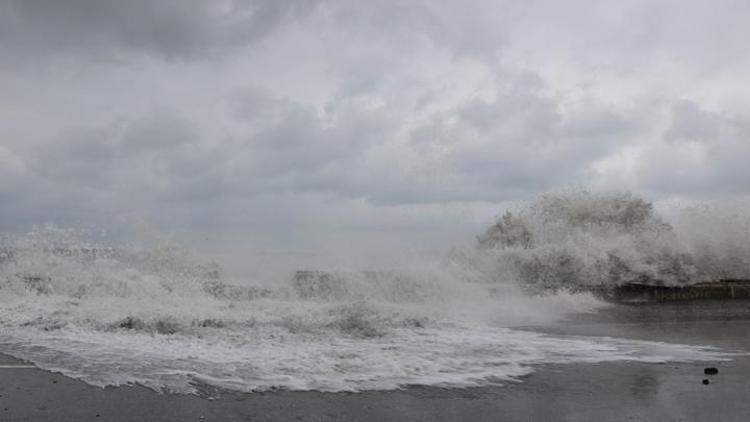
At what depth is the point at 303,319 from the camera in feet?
28.1

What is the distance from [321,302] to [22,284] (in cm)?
546

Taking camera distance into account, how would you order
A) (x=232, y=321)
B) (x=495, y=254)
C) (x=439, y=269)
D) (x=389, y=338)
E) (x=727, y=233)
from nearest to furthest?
(x=389, y=338) < (x=232, y=321) < (x=439, y=269) < (x=495, y=254) < (x=727, y=233)

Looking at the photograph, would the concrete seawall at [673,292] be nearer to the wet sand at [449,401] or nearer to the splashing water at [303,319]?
the splashing water at [303,319]

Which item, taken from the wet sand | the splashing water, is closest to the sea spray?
the splashing water

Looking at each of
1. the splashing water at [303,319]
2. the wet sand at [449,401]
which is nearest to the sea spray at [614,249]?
the splashing water at [303,319]

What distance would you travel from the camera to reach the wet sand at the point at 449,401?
15.1ft

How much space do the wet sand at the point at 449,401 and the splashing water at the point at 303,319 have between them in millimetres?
302

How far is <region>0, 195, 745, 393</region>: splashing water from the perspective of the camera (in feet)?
19.8

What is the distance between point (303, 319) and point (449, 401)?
387 cm

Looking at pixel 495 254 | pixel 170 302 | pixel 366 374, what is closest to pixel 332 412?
pixel 366 374

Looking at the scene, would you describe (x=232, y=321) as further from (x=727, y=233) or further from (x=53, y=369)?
(x=727, y=233)

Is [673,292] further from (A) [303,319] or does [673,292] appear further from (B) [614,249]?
(A) [303,319]

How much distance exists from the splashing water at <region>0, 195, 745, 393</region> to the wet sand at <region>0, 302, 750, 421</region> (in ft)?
0.99

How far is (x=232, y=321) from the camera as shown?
8.50 meters
